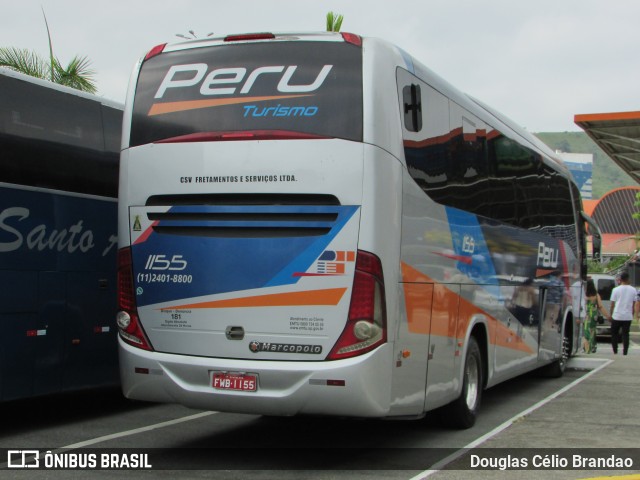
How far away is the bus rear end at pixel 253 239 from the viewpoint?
7.41m

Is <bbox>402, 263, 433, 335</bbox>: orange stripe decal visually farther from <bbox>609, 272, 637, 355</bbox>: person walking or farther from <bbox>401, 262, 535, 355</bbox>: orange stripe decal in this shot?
<bbox>609, 272, 637, 355</bbox>: person walking

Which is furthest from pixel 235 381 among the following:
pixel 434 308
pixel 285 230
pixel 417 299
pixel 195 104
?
pixel 195 104

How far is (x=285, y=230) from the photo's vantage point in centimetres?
761

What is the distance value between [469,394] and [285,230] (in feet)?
11.7

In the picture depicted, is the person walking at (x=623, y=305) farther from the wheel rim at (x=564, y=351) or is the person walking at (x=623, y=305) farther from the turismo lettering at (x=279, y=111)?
the turismo lettering at (x=279, y=111)

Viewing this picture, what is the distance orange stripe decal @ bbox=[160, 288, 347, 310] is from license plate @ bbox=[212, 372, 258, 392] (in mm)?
577

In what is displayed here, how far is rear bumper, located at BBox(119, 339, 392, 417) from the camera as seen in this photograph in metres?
7.30

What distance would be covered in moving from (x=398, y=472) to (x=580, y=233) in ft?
35.1

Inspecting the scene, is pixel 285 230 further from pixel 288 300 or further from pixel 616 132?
pixel 616 132

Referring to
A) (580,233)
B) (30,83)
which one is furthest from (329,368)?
(580,233)

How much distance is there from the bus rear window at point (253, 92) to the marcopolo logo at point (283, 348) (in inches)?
69.0

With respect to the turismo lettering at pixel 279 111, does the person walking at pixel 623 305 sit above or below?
below

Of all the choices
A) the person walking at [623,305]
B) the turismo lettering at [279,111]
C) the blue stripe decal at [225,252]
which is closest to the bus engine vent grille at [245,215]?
the blue stripe decal at [225,252]

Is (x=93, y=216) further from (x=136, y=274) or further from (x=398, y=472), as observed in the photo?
(x=398, y=472)
